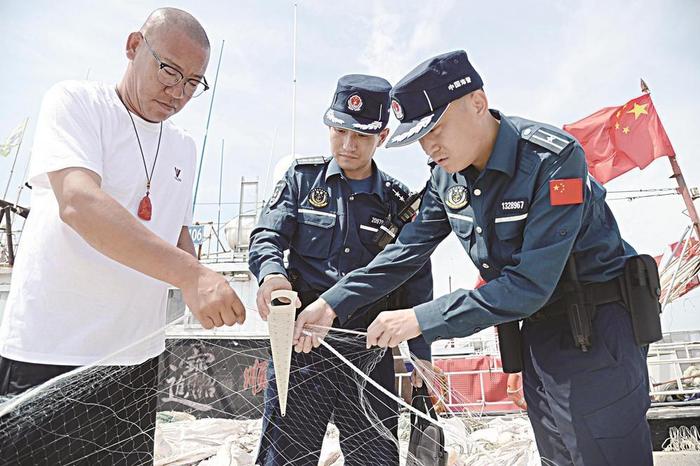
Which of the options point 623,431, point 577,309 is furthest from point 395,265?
point 623,431

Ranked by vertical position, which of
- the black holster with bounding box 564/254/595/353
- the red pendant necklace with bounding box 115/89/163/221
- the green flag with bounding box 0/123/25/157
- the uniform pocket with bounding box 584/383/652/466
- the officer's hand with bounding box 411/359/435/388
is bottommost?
the uniform pocket with bounding box 584/383/652/466

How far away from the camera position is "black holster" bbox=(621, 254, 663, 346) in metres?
1.71

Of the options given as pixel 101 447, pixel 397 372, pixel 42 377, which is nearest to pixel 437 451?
pixel 397 372

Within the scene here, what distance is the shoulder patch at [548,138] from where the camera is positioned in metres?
1.79

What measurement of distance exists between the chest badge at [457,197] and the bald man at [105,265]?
0.97 metres

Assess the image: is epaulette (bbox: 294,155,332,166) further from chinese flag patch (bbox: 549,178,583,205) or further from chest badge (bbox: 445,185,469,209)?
chinese flag patch (bbox: 549,178,583,205)

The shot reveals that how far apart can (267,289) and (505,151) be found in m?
1.10

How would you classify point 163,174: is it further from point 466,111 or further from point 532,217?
point 532,217

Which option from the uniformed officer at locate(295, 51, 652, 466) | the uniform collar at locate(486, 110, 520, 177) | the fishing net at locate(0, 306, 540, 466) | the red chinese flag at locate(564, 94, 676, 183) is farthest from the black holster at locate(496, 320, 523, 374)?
the red chinese flag at locate(564, 94, 676, 183)

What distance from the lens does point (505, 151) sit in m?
1.88

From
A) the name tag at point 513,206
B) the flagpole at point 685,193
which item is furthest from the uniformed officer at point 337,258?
the flagpole at point 685,193

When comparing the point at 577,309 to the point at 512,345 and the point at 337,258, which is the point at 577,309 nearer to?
the point at 512,345

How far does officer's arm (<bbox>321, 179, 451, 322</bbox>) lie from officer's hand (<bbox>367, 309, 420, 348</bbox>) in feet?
0.73

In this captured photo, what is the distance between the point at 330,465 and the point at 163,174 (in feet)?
9.38
